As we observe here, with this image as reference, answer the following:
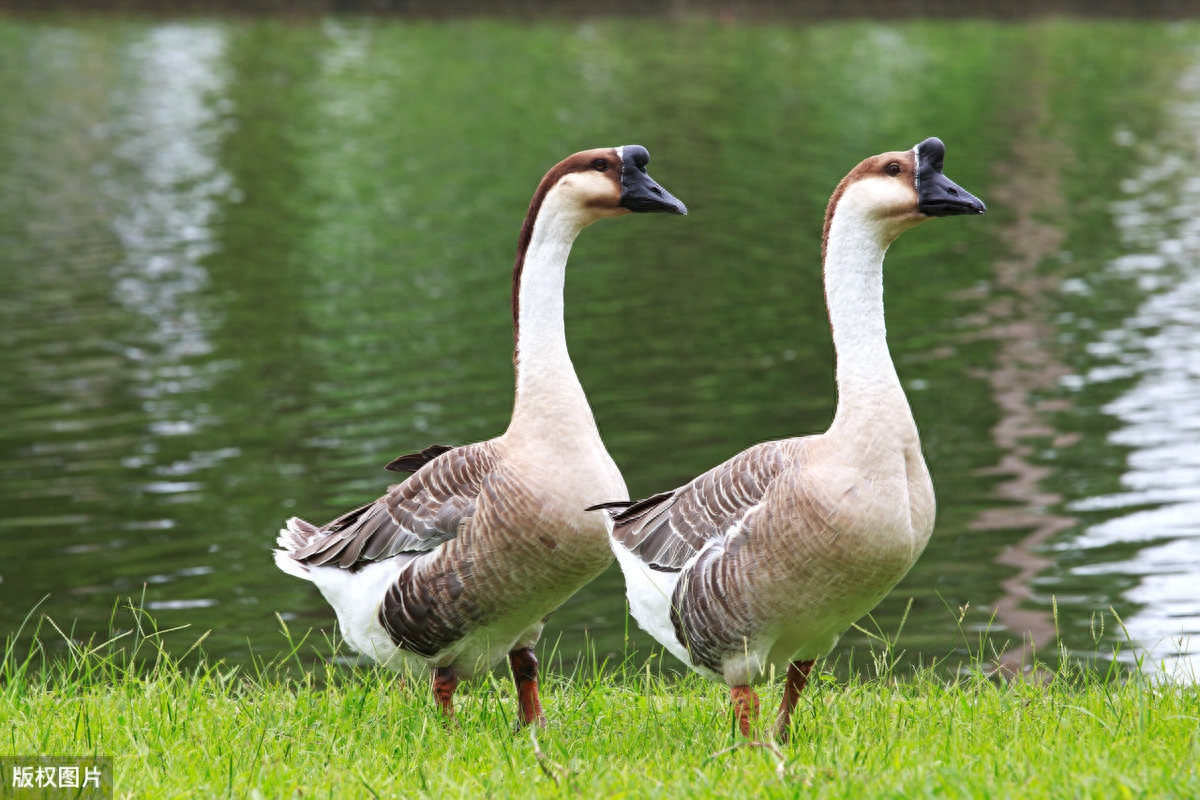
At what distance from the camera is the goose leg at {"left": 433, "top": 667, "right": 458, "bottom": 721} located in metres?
5.80

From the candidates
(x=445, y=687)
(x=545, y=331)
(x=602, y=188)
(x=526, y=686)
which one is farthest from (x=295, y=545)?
(x=602, y=188)

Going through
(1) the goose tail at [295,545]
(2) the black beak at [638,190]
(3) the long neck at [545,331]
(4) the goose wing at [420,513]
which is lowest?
(1) the goose tail at [295,545]

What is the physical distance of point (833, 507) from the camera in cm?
482

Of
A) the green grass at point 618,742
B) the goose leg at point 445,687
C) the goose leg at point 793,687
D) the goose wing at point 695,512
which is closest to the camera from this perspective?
the green grass at point 618,742

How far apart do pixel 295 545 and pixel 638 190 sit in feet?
7.94

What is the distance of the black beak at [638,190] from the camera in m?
5.54

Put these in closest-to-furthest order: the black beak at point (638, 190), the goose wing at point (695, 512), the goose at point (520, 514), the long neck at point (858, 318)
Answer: the long neck at point (858, 318), the goose wing at point (695, 512), the goose at point (520, 514), the black beak at point (638, 190)

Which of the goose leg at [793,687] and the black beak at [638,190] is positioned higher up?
the black beak at [638,190]

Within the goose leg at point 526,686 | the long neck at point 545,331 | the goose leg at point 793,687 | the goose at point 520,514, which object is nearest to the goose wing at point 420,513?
the goose at point 520,514

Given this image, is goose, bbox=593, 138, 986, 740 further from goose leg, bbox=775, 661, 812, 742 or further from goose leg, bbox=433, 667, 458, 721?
goose leg, bbox=433, 667, 458, 721

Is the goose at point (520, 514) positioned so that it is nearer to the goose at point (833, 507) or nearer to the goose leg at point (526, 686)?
the goose leg at point (526, 686)

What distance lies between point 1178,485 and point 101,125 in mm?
28768

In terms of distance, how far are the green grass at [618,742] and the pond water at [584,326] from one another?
561 mm

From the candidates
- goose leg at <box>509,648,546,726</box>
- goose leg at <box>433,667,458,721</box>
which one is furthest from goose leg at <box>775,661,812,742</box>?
goose leg at <box>433,667,458,721</box>
